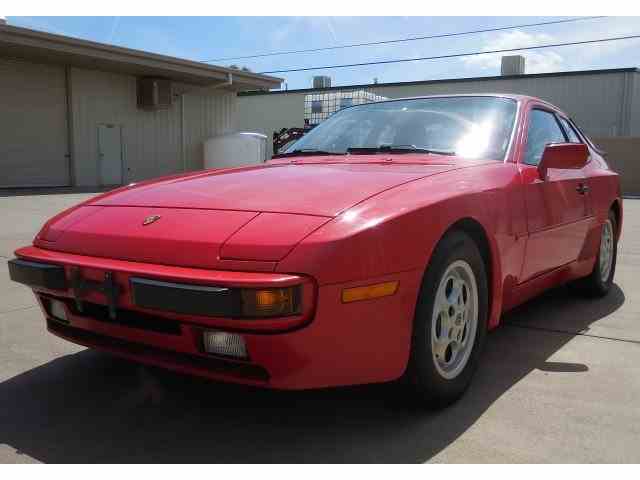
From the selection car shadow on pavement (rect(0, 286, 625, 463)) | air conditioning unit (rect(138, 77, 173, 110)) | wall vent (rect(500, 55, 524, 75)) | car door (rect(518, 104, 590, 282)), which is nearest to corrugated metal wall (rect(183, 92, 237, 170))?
air conditioning unit (rect(138, 77, 173, 110))

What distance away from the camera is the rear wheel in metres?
4.22

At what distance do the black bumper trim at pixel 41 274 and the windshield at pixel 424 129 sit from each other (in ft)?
5.27

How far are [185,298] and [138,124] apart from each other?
58.7 ft

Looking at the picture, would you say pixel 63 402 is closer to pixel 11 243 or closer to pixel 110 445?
pixel 110 445

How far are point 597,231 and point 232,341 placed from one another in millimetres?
2857

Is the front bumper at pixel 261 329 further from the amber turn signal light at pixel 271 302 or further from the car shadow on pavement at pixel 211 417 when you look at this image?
the car shadow on pavement at pixel 211 417

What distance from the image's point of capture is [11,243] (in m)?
6.61

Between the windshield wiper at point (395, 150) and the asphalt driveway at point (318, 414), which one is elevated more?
the windshield wiper at point (395, 150)

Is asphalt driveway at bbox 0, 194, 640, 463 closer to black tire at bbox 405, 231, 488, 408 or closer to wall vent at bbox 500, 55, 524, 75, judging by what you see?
black tire at bbox 405, 231, 488, 408

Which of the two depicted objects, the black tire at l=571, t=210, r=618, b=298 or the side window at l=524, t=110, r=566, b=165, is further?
the black tire at l=571, t=210, r=618, b=298

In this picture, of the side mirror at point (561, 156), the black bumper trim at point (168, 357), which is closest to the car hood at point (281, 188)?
the black bumper trim at point (168, 357)

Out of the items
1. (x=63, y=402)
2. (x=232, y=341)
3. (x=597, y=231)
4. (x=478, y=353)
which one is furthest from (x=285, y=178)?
(x=597, y=231)

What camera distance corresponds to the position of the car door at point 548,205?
3029 mm

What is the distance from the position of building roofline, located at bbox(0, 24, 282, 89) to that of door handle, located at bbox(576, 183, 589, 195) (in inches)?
505
